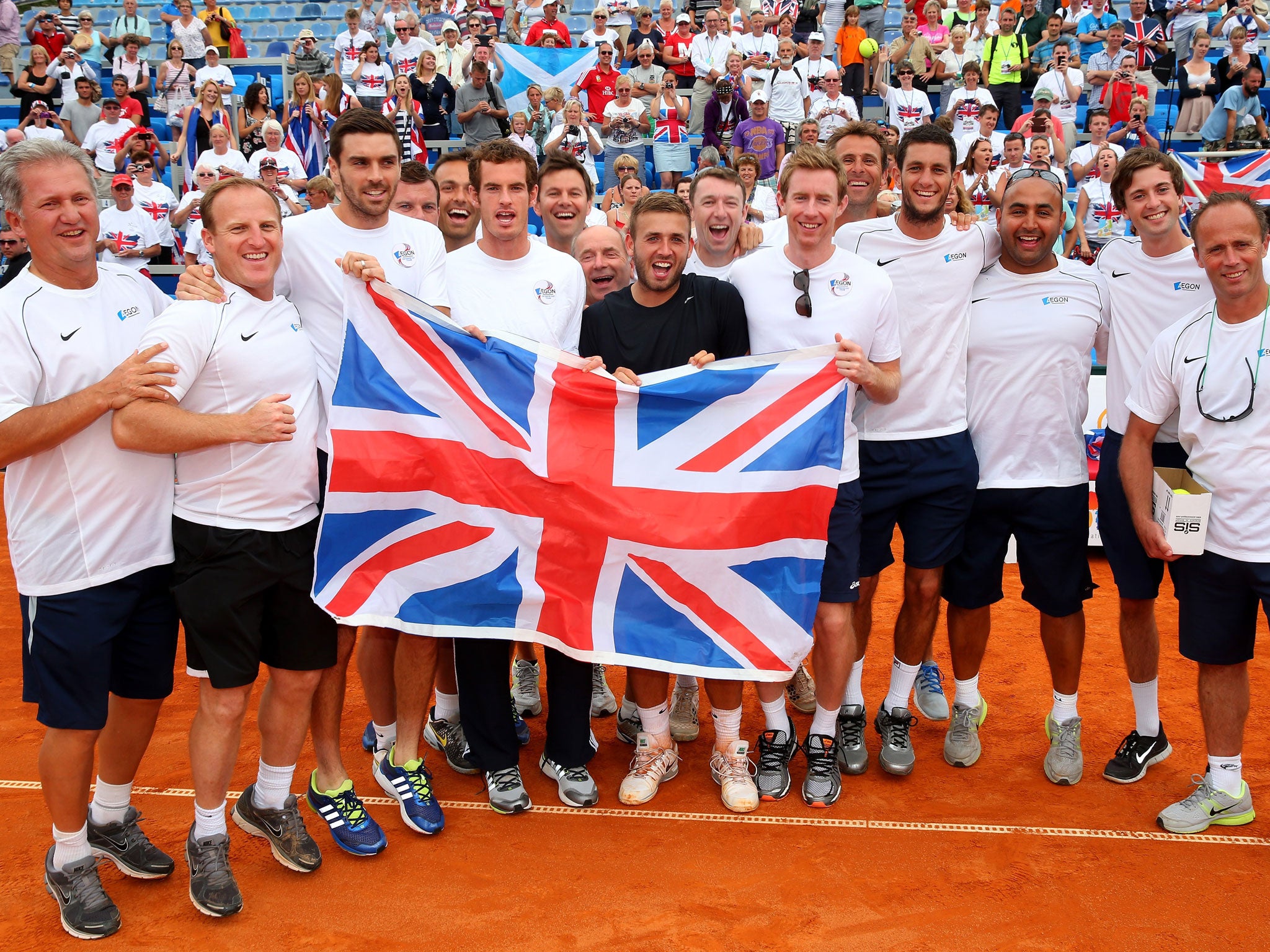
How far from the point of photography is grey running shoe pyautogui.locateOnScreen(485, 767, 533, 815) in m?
4.71

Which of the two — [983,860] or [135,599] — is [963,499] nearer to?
[983,860]

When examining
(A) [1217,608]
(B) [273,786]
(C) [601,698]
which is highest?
(A) [1217,608]

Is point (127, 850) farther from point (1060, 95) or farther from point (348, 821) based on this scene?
point (1060, 95)

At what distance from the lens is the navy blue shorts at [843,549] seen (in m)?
4.61

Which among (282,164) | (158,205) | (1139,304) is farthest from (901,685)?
(158,205)

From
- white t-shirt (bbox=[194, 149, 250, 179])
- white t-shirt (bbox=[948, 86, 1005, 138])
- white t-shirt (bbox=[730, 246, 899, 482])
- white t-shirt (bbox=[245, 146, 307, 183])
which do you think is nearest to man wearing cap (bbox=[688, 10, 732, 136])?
white t-shirt (bbox=[948, 86, 1005, 138])

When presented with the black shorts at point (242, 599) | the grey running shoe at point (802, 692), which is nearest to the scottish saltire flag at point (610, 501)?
the black shorts at point (242, 599)

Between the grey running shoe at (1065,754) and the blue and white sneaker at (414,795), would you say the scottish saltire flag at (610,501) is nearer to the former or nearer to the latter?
the blue and white sneaker at (414,795)

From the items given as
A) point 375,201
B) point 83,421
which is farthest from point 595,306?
point 83,421

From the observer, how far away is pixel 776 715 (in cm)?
489

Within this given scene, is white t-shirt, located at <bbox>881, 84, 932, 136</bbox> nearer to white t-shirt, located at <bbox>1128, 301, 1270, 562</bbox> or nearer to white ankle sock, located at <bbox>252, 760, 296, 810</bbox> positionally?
white t-shirt, located at <bbox>1128, 301, 1270, 562</bbox>

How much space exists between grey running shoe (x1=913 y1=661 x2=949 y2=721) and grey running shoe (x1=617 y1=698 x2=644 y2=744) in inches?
61.2

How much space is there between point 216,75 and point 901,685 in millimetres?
15566

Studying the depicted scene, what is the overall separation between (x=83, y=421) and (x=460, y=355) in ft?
4.70
